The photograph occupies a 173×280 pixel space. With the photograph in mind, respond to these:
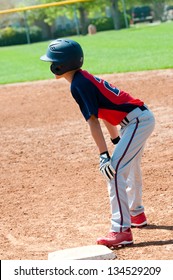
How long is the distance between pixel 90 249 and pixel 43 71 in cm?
1389

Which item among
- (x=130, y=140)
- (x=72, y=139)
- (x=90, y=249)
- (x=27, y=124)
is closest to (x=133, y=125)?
(x=130, y=140)

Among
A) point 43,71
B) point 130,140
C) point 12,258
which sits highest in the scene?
point 130,140

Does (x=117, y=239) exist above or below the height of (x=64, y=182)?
above

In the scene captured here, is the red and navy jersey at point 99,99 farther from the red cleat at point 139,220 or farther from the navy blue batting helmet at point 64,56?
the red cleat at point 139,220

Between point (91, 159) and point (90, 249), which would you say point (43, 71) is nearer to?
point (91, 159)

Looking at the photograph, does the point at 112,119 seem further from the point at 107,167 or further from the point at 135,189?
the point at 135,189

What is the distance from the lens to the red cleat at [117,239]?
5398 millimetres

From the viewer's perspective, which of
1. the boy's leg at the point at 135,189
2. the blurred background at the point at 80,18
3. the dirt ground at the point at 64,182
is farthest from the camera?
the blurred background at the point at 80,18

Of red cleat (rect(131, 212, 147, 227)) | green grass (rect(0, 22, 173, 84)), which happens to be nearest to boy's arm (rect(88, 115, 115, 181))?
red cleat (rect(131, 212, 147, 227))

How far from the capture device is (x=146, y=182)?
7.36 meters

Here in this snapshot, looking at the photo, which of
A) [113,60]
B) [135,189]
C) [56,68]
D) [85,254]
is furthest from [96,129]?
[113,60]

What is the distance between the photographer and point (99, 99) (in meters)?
5.37

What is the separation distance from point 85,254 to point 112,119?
3.83 ft

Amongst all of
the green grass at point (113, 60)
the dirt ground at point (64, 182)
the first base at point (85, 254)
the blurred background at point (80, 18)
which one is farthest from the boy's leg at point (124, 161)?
the blurred background at point (80, 18)
